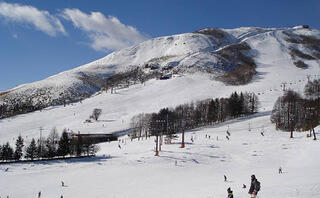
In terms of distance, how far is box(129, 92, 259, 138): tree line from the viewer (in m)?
79.8

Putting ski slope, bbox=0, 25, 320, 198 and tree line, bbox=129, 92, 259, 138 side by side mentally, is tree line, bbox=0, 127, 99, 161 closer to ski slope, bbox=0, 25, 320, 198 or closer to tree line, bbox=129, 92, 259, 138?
ski slope, bbox=0, 25, 320, 198

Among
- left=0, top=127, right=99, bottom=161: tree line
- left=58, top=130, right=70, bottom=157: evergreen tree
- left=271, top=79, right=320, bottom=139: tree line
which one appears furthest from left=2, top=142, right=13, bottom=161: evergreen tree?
left=271, top=79, right=320, bottom=139: tree line

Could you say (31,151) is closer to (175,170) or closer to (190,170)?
(175,170)

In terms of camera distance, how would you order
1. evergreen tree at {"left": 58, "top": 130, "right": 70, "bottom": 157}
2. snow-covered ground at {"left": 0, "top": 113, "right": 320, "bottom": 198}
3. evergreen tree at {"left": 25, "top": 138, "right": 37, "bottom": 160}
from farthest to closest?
evergreen tree at {"left": 58, "top": 130, "right": 70, "bottom": 157}
evergreen tree at {"left": 25, "top": 138, "right": 37, "bottom": 160}
snow-covered ground at {"left": 0, "top": 113, "right": 320, "bottom": 198}

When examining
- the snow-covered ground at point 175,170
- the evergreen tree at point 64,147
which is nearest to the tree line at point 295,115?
the snow-covered ground at point 175,170

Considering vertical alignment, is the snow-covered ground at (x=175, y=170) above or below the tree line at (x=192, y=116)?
below

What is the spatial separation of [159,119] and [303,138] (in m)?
40.6

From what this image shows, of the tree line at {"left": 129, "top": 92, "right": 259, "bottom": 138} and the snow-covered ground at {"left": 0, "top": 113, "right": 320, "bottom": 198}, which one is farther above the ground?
the tree line at {"left": 129, "top": 92, "right": 259, "bottom": 138}

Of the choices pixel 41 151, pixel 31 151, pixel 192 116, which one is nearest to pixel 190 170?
pixel 41 151

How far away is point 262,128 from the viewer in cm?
6234

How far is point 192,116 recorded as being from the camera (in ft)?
285

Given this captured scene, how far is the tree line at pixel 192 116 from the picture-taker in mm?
79812

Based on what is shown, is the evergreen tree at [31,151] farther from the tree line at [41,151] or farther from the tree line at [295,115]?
the tree line at [295,115]

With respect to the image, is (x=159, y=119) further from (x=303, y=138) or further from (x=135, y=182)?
(x=135, y=182)
